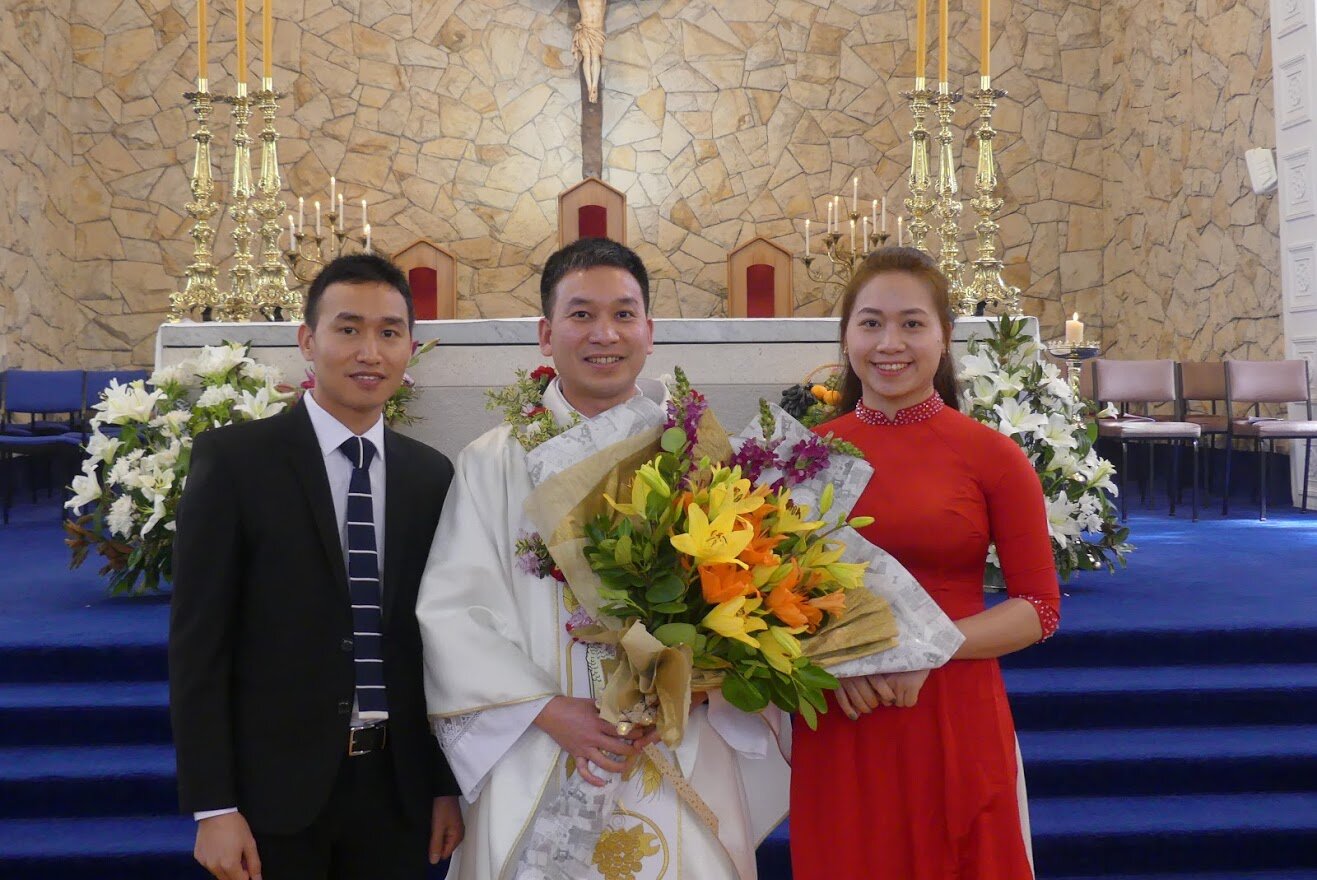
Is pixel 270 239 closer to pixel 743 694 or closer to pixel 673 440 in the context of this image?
pixel 673 440

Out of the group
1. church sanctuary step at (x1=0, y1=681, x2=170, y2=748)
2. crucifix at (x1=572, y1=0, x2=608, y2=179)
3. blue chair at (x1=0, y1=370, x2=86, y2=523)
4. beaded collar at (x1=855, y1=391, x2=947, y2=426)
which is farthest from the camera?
crucifix at (x1=572, y1=0, x2=608, y2=179)

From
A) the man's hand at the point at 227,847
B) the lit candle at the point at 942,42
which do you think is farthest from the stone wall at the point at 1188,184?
the man's hand at the point at 227,847

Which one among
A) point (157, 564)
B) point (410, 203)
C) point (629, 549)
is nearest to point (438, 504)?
point (629, 549)

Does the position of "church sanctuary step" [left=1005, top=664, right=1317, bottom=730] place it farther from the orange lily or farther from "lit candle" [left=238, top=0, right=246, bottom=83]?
"lit candle" [left=238, top=0, right=246, bottom=83]

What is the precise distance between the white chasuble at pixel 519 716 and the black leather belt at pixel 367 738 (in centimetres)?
11

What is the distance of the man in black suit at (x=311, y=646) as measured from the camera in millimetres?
1769

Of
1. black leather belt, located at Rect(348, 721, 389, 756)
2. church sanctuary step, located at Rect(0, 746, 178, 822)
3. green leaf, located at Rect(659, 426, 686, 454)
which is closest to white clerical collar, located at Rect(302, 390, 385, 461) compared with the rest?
black leather belt, located at Rect(348, 721, 389, 756)

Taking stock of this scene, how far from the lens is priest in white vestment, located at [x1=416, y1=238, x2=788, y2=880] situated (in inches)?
68.5

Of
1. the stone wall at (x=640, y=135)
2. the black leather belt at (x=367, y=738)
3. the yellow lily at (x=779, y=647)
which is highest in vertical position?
the stone wall at (x=640, y=135)

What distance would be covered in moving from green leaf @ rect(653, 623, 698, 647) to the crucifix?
896 cm

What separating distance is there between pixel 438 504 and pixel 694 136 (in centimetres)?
883

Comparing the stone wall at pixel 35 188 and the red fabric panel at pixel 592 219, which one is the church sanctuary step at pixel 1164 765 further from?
the stone wall at pixel 35 188

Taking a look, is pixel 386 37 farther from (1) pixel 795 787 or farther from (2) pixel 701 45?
(1) pixel 795 787

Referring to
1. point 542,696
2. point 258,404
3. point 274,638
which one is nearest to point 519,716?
point 542,696
